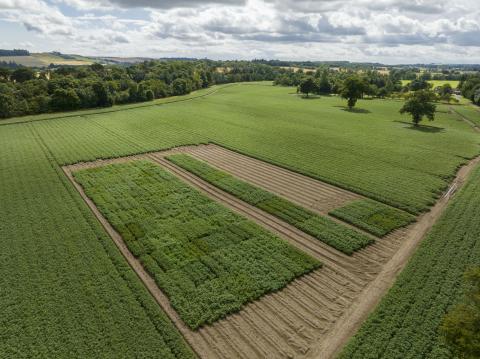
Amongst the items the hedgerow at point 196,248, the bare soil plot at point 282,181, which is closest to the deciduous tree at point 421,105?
the bare soil plot at point 282,181

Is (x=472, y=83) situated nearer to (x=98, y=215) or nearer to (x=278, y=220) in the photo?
(x=278, y=220)

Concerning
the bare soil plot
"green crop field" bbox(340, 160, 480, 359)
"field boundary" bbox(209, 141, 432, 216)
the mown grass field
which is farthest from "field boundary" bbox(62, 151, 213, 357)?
"field boundary" bbox(209, 141, 432, 216)

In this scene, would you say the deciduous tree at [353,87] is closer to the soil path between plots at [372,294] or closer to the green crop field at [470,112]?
the green crop field at [470,112]

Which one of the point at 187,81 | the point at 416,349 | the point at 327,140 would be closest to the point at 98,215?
the point at 416,349

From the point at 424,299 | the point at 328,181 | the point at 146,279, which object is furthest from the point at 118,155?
the point at 424,299

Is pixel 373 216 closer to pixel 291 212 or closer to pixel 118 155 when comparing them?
pixel 291 212

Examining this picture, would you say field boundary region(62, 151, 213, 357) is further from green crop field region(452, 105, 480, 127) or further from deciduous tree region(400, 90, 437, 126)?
green crop field region(452, 105, 480, 127)
